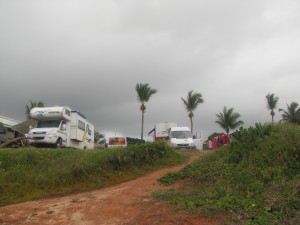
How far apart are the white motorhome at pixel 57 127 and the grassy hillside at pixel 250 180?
10.4 meters

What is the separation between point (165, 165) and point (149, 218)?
731 cm

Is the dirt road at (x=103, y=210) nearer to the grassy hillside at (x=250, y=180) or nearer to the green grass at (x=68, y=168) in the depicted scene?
the grassy hillside at (x=250, y=180)

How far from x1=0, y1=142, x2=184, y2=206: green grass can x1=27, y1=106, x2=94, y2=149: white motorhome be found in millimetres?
5053

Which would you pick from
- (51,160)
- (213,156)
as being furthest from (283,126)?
(51,160)

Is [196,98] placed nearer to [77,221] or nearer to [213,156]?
[213,156]

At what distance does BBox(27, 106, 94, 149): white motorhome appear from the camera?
65.4 feet

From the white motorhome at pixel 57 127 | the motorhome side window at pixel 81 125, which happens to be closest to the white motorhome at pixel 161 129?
the motorhome side window at pixel 81 125

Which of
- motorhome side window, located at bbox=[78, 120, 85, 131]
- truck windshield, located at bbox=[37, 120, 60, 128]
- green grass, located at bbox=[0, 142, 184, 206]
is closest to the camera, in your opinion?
green grass, located at bbox=[0, 142, 184, 206]

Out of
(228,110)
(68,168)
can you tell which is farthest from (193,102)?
(68,168)

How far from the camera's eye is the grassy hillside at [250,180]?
289 inches

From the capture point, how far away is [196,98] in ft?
132

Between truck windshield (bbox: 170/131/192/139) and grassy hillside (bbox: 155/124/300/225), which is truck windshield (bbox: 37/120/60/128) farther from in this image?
grassy hillside (bbox: 155/124/300/225)

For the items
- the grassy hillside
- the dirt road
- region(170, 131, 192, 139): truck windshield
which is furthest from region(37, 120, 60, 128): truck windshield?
the grassy hillside

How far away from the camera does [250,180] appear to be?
9094mm
